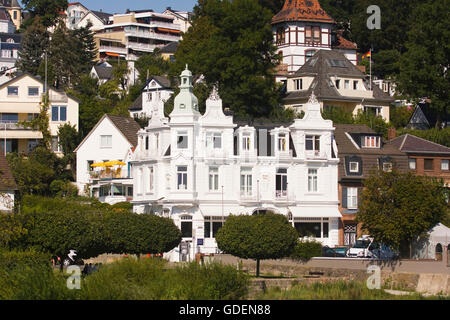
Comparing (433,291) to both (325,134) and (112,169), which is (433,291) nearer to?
(325,134)

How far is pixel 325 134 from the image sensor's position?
3656 inches

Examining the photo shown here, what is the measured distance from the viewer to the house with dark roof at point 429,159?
95750 millimetres

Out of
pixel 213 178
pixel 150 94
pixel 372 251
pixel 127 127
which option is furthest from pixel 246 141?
pixel 150 94

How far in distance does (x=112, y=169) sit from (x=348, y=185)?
69.5 feet

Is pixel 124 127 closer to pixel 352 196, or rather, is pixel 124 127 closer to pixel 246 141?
pixel 246 141

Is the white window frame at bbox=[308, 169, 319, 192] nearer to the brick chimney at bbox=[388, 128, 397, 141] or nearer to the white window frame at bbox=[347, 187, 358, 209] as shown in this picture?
the white window frame at bbox=[347, 187, 358, 209]

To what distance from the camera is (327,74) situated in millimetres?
116938

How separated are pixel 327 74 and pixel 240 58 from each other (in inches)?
607

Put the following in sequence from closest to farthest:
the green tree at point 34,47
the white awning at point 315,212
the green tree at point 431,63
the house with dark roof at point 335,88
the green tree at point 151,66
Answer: the white awning at point 315,212
the green tree at point 431,63
the house with dark roof at point 335,88
the green tree at point 151,66
the green tree at point 34,47

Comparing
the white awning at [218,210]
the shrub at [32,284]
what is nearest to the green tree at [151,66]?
the white awning at [218,210]

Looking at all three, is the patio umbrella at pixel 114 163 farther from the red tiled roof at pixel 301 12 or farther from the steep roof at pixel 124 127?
the red tiled roof at pixel 301 12

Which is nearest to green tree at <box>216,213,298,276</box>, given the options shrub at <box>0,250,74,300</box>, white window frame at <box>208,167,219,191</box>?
white window frame at <box>208,167,219,191</box>

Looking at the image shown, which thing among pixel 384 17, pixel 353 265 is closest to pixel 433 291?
pixel 353 265

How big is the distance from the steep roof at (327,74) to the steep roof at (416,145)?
16.0 meters
